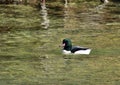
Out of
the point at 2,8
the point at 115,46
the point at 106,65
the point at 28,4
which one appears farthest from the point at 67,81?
the point at 28,4

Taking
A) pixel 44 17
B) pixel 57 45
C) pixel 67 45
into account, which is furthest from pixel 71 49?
pixel 44 17

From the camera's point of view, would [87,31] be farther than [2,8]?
No

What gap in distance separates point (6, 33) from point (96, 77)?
1060 cm

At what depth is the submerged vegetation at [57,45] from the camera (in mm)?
21703

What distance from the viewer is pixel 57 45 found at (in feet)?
89.9

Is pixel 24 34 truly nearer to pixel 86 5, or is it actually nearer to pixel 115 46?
pixel 115 46

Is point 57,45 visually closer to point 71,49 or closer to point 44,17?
point 71,49

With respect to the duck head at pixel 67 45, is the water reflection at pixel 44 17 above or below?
below

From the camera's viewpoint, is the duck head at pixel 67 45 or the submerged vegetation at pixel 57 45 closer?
the submerged vegetation at pixel 57 45

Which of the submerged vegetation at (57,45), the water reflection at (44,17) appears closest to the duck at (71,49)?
the submerged vegetation at (57,45)

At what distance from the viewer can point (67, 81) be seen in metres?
20.9

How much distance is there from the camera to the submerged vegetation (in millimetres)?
21703

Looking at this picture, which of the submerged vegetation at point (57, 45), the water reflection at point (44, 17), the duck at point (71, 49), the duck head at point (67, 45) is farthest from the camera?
the water reflection at point (44, 17)

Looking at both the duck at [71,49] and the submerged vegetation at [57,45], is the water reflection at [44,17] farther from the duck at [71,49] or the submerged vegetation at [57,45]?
the duck at [71,49]
